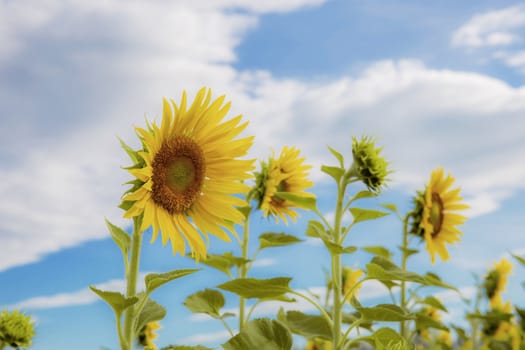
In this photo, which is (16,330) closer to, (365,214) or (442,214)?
(365,214)

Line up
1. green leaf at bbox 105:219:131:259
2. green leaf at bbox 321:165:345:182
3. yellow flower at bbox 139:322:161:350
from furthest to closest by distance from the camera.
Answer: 1. yellow flower at bbox 139:322:161:350
2. green leaf at bbox 321:165:345:182
3. green leaf at bbox 105:219:131:259

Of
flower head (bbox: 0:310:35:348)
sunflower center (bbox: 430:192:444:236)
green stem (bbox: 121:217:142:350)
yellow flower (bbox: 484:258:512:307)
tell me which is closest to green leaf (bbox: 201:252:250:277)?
green stem (bbox: 121:217:142:350)

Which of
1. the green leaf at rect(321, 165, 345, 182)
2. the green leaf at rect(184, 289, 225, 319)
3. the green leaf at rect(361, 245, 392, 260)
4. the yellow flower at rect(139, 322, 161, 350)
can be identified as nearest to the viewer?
the green leaf at rect(321, 165, 345, 182)

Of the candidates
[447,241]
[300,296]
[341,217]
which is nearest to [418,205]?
[447,241]

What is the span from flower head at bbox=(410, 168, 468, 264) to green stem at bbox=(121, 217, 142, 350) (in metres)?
2.32

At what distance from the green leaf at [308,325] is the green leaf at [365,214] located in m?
0.53

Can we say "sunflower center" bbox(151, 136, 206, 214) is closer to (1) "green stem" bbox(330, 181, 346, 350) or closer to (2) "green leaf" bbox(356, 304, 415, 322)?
(1) "green stem" bbox(330, 181, 346, 350)

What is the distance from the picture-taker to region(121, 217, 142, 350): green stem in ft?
6.97

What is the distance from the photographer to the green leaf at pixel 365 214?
2715 mm

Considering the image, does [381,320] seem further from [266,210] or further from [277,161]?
[277,161]

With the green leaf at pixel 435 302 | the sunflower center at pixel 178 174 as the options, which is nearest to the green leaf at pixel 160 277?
the sunflower center at pixel 178 174

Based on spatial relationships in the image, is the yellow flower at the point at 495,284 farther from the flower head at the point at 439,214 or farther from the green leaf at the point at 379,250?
the green leaf at the point at 379,250

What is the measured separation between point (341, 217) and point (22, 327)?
187cm

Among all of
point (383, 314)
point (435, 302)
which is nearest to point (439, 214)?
point (435, 302)
